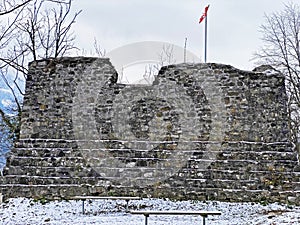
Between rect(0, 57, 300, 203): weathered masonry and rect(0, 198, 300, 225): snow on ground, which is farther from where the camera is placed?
rect(0, 57, 300, 203): weathered masonry

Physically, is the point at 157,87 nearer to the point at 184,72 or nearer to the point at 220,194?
the point at 184,72

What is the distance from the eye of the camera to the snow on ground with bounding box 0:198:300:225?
8.71m

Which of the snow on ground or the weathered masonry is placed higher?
the weathered masonry

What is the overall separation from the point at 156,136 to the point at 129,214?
2594 mm

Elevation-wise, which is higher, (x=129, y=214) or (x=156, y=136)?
(x=156, y=136)

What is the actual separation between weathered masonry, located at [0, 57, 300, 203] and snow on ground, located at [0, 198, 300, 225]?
1.54 feet

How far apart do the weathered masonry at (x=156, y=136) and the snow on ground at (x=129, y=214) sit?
1.54 feet

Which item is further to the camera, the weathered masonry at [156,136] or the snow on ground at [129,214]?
the weathered masonry at [156,136]

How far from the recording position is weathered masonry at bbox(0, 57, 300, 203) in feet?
36.9

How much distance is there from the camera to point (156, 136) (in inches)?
461

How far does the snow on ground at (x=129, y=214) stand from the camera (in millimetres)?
8711

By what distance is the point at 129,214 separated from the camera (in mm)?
9594

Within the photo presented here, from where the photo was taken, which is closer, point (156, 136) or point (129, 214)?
point (129, 214)

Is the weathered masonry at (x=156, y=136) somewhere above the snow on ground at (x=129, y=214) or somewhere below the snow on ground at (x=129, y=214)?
above
